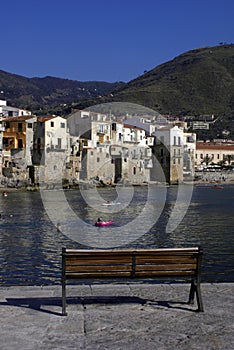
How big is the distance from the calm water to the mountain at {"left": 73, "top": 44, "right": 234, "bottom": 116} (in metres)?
106

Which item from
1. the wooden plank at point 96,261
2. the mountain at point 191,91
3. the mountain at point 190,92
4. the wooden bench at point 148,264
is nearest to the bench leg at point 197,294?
the wooden bench at point 148,264

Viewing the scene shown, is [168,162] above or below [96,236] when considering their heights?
above

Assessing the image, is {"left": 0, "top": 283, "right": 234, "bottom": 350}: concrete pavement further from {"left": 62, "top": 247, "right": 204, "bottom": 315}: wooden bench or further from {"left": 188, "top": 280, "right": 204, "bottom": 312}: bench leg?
{"left": 62, "top": 247, "right": 204, "bottom": 315}: wooden bench

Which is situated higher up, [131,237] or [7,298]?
[7,298]

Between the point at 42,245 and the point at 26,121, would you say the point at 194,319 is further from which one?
the point at 26,121

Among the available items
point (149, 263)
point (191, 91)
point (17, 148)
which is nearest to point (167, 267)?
point (149, 263)

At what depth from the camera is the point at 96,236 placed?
80.6 feet

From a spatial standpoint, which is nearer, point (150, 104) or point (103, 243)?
point (103, 243)

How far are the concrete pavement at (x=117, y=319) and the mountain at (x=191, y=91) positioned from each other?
13363cm

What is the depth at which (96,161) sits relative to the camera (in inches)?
2832

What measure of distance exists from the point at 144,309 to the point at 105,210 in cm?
3161

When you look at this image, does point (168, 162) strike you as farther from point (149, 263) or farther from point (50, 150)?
point (149, 263)

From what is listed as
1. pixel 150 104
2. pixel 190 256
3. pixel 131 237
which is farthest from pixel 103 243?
pixel 150 104

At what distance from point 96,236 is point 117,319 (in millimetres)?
18031
